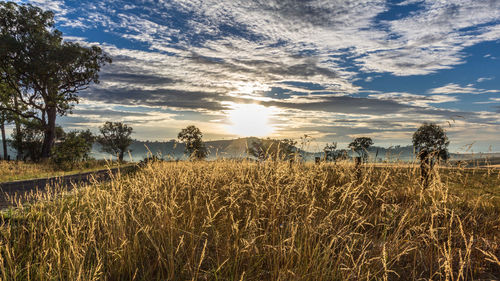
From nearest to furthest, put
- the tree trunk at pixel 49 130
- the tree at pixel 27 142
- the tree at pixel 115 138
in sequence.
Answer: the tree trunk at pixel 49 130, the tree at pixel 27 142, the tree at pixel 115 138

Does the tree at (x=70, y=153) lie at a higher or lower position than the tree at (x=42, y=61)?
lower

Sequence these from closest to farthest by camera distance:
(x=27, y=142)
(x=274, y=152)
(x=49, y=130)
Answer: (x=274, y=152) → (x=49, y=130) → (x=27, y=142)

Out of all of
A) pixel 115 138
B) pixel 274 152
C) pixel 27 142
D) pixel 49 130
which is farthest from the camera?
pixel 115 138

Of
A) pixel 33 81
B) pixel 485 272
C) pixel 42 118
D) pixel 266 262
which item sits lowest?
pixel 485 272

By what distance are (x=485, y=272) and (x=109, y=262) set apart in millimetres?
6012

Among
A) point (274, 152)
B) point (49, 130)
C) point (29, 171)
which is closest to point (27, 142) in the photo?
point (49, 130)

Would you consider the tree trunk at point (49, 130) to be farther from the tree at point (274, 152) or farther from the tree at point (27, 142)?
the tree at point (274, 152)

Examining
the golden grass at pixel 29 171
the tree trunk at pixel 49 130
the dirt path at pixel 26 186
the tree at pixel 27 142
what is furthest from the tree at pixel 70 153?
the tree at pixel 27 142

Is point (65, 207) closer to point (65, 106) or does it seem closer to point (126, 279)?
point (126, 279)

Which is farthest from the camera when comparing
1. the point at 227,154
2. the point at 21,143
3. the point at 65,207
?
the point at 21,143

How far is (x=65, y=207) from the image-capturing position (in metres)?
6.55

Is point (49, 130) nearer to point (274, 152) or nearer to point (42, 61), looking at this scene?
point (42, 61)

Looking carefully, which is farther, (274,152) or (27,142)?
(27,142)

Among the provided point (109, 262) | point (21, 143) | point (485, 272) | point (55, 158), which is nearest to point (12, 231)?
point (109, 262)
